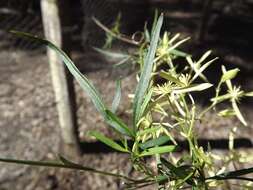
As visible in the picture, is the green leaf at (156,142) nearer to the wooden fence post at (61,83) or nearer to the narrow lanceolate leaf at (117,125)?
the narrow lanceolate leaf at (117,125)

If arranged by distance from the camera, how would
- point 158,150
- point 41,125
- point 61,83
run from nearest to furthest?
point 158,150 → point 61,83 → point 41,125

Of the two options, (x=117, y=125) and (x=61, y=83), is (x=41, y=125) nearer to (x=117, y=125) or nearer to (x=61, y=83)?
(x=61, y=83)

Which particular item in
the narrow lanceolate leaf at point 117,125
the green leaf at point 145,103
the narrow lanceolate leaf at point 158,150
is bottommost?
the narrow lanceolate leaf at point 158,150

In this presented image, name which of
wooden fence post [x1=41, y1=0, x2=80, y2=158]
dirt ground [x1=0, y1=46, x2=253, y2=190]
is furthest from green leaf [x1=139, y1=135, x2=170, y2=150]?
dirt ground [x1=0, y1=46, x2=253, y2=190]

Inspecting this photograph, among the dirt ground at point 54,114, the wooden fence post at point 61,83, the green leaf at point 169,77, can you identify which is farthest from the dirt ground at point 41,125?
the green leaf at point 169,77

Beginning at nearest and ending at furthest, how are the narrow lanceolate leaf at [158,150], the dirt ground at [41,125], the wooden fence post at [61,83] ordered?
1. the narrow lanceolate leaf at [158,150]
2. the wooden fence post at [61,83]
3. the dirt ground at [41,125]

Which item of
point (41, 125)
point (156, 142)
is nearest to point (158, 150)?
point (156, 142)

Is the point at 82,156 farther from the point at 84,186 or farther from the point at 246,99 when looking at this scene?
the point at 246,99

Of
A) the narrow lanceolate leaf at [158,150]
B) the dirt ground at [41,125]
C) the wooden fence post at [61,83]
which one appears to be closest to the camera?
the narrow lanceolate leaf at [158,150]

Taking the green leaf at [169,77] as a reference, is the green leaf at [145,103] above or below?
below
